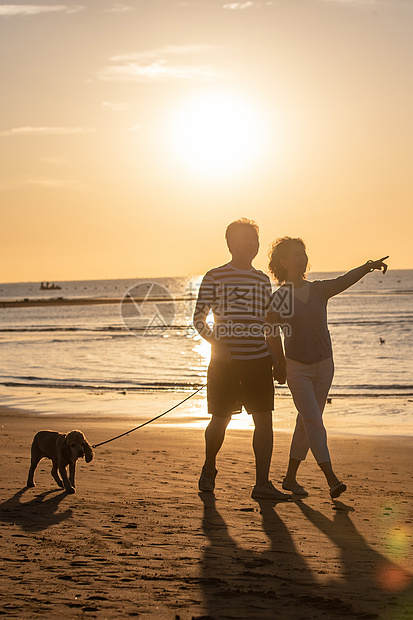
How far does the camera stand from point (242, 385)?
5.11m

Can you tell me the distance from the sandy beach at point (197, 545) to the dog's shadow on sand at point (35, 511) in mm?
13

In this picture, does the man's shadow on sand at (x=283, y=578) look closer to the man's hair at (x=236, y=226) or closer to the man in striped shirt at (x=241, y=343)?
the man in striped shirt at (x=241, y=343)

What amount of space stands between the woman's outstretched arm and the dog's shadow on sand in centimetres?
252

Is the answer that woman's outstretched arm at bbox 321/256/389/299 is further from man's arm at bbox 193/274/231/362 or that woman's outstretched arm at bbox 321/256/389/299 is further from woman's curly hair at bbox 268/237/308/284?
man's arm at bbox 193/274/231/362

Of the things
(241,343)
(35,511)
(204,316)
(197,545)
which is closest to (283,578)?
(197,545)

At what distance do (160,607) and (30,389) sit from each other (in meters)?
13.8

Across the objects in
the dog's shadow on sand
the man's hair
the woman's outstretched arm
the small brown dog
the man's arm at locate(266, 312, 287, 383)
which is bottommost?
the dog's shadow on sand

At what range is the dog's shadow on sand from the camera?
4.52 meters

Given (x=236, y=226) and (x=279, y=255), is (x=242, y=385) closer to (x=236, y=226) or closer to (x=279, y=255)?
(x=279, y=255)

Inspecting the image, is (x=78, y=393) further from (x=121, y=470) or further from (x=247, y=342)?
(x=247, y=342)

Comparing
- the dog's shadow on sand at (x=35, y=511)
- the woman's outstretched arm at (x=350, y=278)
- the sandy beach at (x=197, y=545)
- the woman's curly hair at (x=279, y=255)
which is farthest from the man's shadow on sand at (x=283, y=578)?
the woman's curly hair at (x=279, y=255)

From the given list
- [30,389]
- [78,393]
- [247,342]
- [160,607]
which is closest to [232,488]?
[247,342]

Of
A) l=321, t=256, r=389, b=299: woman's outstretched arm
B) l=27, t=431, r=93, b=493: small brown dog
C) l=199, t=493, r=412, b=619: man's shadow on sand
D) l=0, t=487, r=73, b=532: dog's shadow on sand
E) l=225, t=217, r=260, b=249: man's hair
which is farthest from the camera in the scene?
l=27, t=431, r=93, b=493: small brown dog

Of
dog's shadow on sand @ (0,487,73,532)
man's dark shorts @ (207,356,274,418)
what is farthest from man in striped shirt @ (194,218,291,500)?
dog's shadow on sand @ (0,487,73,532)
